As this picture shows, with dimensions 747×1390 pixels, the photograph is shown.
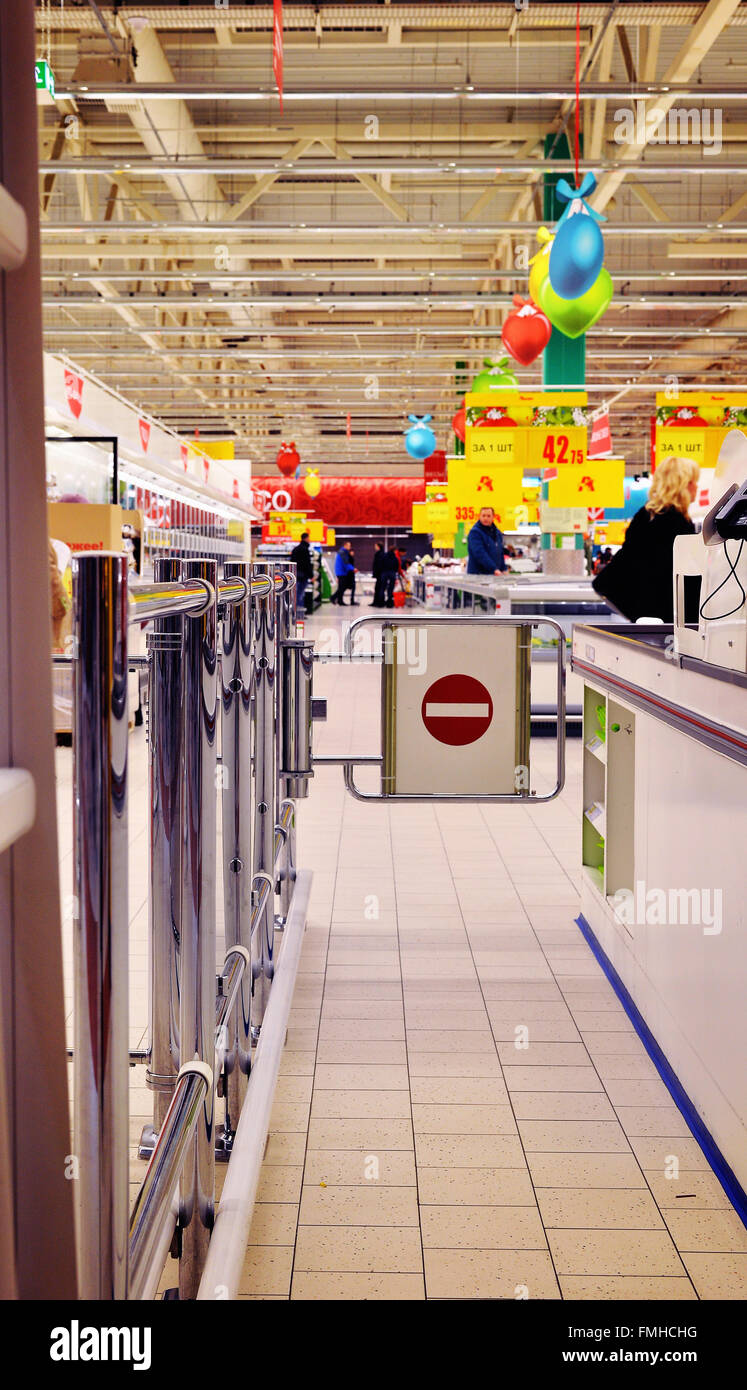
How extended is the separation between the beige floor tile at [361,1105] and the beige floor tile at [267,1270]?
586 mm

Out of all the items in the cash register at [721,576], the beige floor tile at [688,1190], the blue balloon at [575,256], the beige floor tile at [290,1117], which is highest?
the blue balloon at [575,256]

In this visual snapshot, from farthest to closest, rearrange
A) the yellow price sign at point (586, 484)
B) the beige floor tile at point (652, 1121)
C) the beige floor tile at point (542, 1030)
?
the yellow price sign at point (586, 484), the beige floor tile at point (542, 1030), the beige floor tile at point (652, 1121)

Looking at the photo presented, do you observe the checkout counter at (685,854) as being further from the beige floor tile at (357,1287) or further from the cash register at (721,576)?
the beige floor tile at (357,1287)

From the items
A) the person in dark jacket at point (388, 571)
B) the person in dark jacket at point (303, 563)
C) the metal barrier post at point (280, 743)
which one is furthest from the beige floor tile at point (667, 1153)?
the person in dark jacket at point (388, 571)

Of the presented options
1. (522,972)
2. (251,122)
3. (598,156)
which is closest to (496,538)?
(598,156)

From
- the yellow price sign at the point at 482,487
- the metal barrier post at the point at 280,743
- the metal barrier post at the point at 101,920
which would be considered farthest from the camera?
the yellow price sign at the point at 482,487

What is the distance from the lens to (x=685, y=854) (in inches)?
110

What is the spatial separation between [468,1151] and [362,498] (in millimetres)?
39434

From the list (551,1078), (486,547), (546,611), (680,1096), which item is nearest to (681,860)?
(680,1096)

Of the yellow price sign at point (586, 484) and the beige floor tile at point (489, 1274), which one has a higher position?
the yellow price sign at point (586, 484)

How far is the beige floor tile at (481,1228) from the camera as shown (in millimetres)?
2279

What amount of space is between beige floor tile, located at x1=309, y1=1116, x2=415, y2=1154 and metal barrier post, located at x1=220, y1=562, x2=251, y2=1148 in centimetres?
28

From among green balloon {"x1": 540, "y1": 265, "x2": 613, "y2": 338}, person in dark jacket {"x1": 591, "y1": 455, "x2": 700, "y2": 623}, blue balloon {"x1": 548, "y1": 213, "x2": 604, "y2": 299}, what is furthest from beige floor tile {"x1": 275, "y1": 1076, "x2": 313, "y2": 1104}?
green balloon {"x1": 540, "y1": 265, "x2": 613, "y2": 338}

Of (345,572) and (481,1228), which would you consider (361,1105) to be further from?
(345,572)
